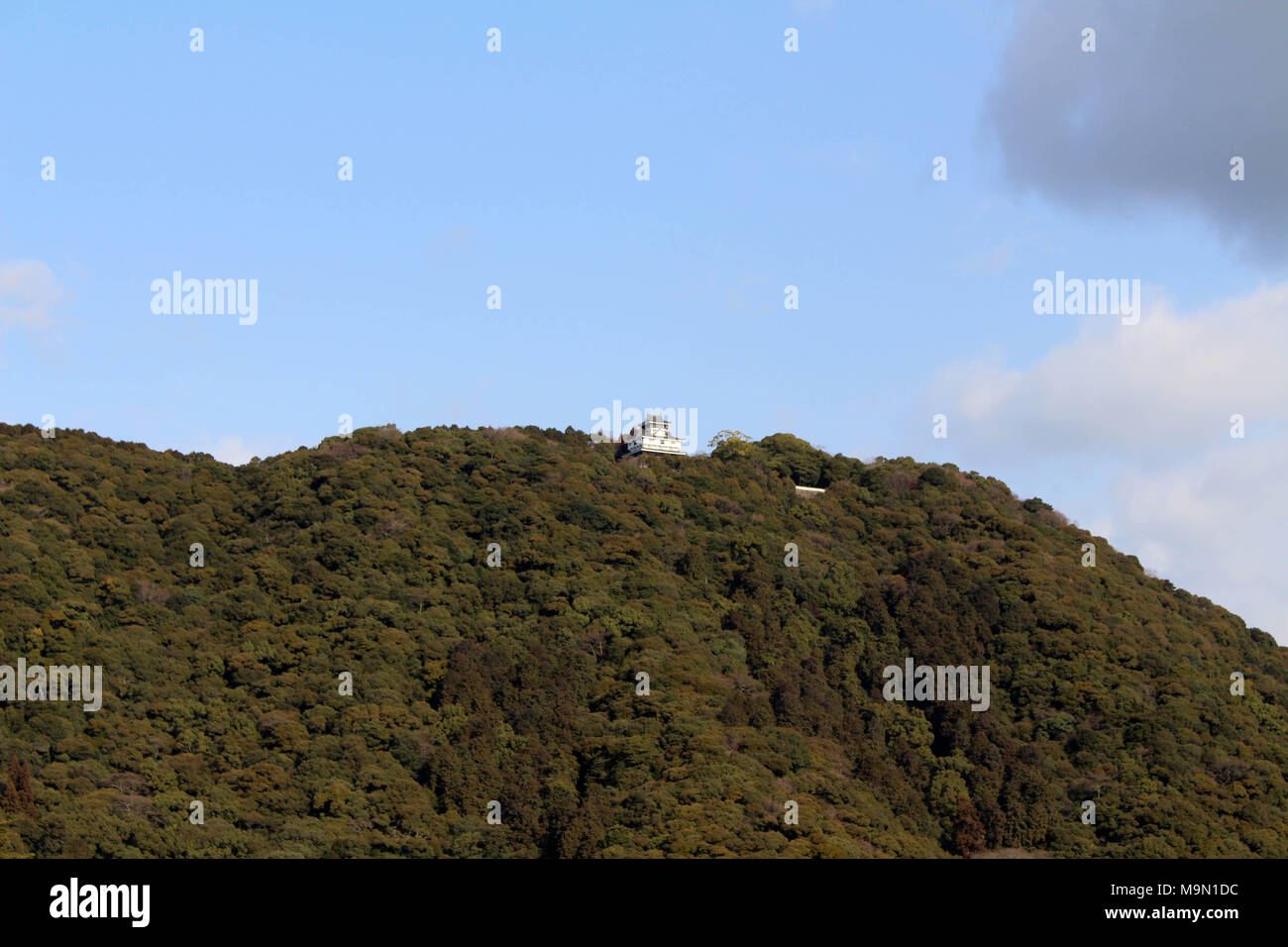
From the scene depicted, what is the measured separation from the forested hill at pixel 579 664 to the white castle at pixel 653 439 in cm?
462

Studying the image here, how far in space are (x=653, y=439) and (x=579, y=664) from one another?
1135 inches

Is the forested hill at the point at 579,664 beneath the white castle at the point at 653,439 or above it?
beneath

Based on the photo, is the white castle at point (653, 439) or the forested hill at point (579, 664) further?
the white castle at point (653, 439)

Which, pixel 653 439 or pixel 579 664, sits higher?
pixel 653 439

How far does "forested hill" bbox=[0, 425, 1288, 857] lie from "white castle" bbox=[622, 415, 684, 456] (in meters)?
4.62

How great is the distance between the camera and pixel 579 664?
7950cm

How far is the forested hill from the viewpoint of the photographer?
70062mm

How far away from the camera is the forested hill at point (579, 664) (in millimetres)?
70062

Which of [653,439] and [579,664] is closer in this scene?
[579,664]

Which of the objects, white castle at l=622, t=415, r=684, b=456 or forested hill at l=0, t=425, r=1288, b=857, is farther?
white castle at l=622, t=415, r=684, b=456

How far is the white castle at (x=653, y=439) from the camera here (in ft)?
347
